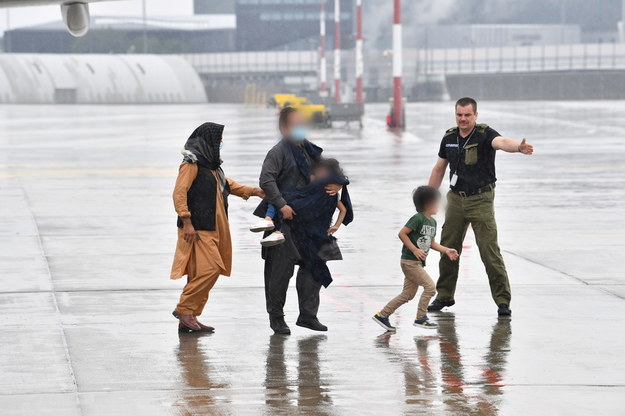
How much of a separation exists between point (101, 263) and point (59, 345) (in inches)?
170

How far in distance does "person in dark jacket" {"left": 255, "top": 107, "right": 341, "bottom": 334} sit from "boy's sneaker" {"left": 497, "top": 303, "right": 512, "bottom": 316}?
151 cm

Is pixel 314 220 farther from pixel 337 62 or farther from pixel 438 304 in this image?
pixel 337 62

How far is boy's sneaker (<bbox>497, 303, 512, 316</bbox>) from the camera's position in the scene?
1012 centimetres

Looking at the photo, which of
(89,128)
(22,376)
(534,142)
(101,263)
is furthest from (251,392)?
(89,128)

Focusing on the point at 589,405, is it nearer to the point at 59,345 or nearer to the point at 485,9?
the point at 59,345

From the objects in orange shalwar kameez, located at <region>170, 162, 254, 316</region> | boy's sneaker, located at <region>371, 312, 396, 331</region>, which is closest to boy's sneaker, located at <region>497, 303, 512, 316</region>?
boy's sneaker, located at <region>371, 312, 396, 331</region>

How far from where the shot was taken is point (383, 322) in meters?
9.54

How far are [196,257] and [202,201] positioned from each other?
0.43 metres

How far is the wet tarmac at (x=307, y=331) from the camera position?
293 inches

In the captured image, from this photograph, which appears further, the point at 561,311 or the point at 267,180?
the point at 561,311

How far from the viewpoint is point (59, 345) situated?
352 inches

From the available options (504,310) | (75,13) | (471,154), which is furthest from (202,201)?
(75,13)

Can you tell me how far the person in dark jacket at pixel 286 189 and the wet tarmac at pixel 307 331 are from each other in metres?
0.20

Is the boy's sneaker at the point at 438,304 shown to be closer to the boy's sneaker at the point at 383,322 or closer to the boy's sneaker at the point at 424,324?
the boy's sneaker at the point at 424,324
